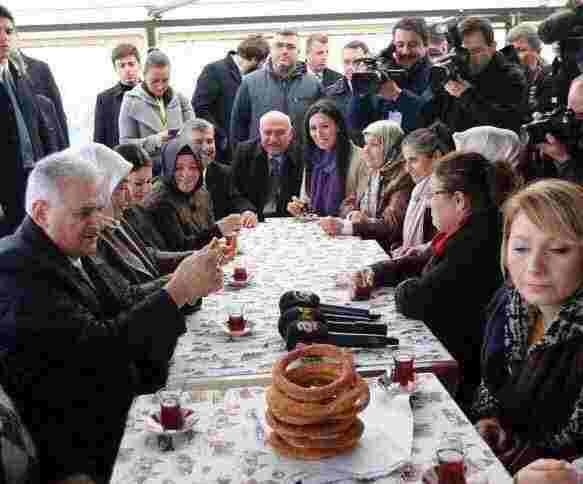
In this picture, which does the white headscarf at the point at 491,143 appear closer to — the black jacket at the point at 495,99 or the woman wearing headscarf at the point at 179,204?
the black jacket at the point at 495,99

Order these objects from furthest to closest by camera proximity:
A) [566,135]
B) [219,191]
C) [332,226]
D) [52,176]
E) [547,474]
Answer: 1. [219,191]
2. [332,226]
3. [566,135]
4. [52,176]
5. [547,474]

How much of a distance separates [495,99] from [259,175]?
5.67ft

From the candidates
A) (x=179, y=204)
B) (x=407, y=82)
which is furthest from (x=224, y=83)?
(x=179, y=204)

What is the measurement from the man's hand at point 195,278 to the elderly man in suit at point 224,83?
3.57m

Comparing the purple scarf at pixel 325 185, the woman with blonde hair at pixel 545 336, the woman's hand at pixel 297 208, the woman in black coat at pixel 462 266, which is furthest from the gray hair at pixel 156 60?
the woman with blonde hair at pixel 545 336

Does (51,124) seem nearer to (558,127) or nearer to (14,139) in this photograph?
(14,139)

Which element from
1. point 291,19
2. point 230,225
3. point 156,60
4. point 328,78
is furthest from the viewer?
point 291,19

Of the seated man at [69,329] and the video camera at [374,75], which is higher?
the video camera at [374,75]

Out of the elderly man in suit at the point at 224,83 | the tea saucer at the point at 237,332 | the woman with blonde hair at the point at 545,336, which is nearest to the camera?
the woman with blonde hair at the point at 545,336

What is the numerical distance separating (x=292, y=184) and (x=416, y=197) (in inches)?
60.5

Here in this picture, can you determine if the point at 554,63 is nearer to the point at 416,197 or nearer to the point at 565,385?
the point at 416,197

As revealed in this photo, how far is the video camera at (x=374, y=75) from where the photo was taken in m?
4.44

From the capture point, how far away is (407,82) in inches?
185

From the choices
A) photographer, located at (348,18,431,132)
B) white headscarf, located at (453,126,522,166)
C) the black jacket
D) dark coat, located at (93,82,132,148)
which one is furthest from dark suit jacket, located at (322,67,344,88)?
white headscarf, located at (453,126,522,166)
